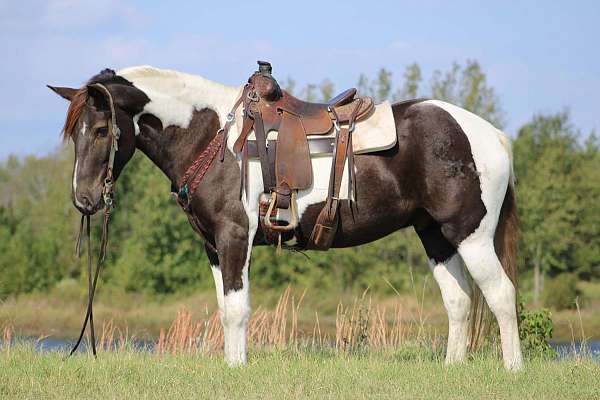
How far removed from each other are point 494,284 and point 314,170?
1834mm

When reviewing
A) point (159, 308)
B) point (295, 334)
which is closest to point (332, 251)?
point (159, 308)

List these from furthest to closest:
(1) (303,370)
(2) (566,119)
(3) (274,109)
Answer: (2) (566,119), (3) (274,109), (1) (303,370)

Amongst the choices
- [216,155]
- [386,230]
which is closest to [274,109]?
[216,155]

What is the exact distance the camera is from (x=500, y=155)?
7156 millimetres

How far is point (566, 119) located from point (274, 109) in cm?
3635

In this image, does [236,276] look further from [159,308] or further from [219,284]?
[159,308]

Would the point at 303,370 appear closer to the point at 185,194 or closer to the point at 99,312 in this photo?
the point at 185,194

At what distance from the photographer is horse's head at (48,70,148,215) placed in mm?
6652

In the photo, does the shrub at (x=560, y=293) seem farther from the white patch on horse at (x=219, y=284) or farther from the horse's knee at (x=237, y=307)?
the horse's knee at (x=237, y=307)

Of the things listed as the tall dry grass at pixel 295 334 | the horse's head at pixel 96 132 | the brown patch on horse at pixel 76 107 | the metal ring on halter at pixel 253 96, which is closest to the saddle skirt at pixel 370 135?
the metal ring on halter at pixel 253 96

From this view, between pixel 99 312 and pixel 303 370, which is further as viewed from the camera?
pixel 99 312

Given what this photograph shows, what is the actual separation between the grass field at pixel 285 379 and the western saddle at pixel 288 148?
3.91ft

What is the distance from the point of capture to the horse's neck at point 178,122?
22.8ft

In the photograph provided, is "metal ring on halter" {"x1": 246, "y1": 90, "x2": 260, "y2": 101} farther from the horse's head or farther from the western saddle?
the horse's head
